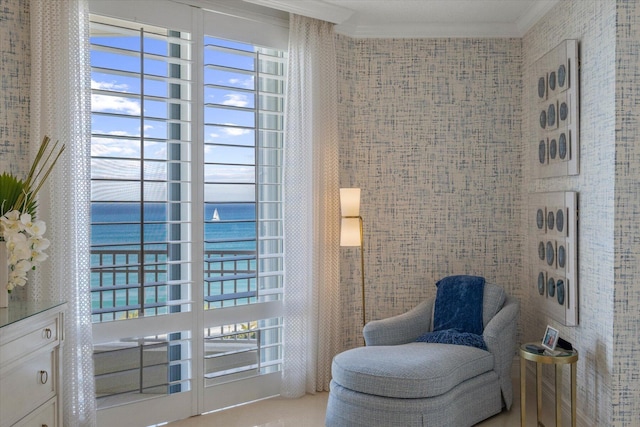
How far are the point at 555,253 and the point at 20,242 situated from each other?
10.1 ft

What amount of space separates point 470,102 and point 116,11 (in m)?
2.62

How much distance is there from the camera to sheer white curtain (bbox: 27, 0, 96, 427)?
2.98 metres

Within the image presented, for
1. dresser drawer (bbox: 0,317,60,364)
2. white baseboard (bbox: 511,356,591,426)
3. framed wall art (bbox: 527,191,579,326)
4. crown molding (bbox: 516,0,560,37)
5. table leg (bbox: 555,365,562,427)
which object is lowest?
white baseboard (bbox: 511,356,591,426)

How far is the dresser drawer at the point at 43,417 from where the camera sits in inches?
93.0

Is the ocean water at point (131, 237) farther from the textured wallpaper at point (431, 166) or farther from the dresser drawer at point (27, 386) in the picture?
the textured wallpaper at point (431, 166)

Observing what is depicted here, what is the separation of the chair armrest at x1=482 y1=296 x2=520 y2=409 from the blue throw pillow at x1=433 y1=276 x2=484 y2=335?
0.57 feet

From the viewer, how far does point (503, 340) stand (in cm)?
367

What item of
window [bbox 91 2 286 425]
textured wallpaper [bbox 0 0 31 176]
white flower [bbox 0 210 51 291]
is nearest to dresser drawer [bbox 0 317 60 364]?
white flower [bbox 0 210 51 291]

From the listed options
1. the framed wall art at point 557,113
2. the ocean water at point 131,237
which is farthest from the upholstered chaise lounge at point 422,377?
the ocean water at point 131,237

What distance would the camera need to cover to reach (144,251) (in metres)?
3.39

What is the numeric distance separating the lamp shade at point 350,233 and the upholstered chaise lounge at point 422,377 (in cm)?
59

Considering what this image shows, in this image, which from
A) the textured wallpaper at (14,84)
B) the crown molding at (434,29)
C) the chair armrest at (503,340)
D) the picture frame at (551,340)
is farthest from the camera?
the crown molding at (434,29)

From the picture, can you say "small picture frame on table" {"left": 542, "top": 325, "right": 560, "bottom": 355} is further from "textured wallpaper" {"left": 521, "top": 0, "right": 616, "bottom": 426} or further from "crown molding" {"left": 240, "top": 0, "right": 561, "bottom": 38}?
"crown molding" {"left": 240, "top": 0, "right": 561, "bottom": 38}

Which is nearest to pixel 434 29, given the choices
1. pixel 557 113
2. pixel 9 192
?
pixel 557 113
